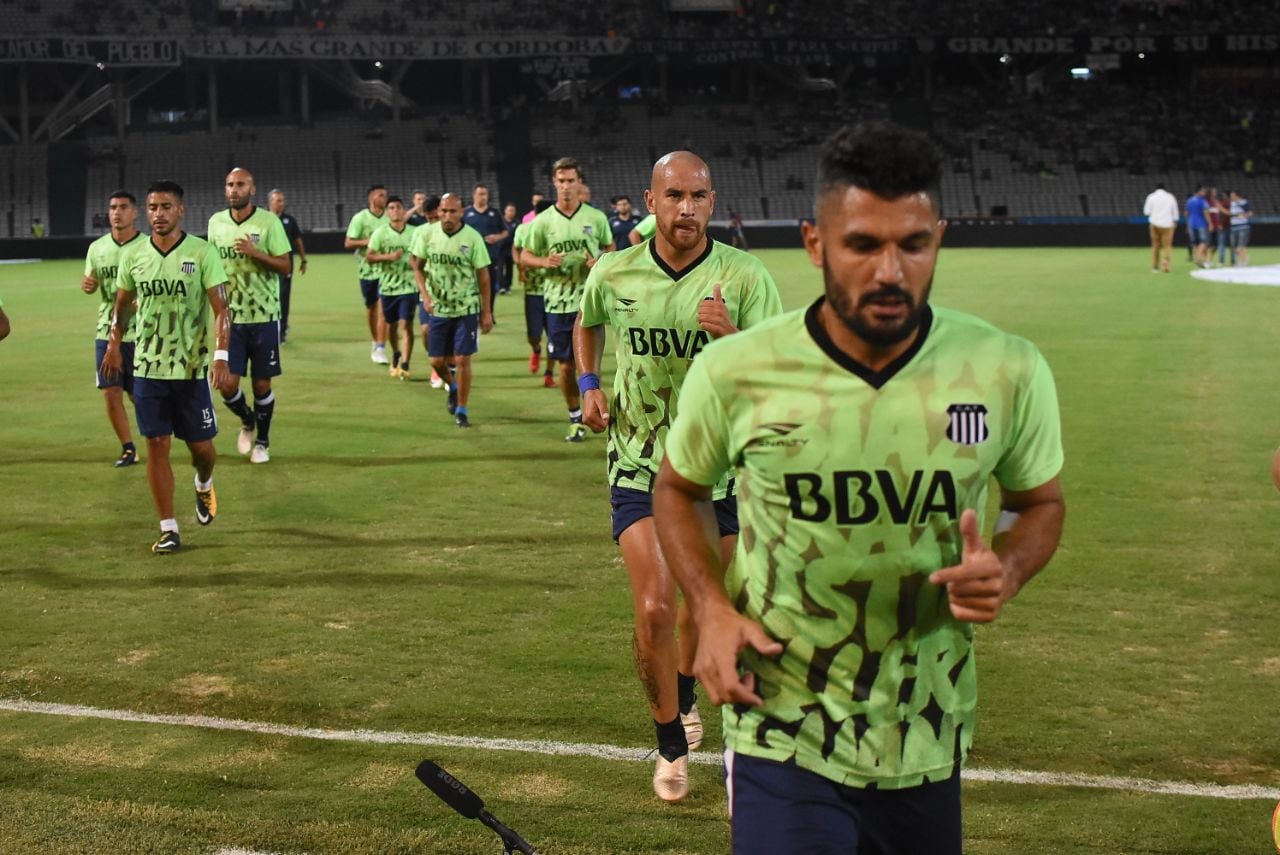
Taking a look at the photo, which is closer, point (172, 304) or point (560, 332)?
point (172, 304)

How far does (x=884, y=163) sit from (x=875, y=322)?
32 cm

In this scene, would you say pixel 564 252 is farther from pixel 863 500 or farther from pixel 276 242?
pixel 863 500

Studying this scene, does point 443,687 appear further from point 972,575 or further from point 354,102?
point 354,102

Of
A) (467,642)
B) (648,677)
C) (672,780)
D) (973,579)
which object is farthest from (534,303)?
(973,579)

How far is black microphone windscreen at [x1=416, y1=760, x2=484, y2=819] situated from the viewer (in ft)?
14.3

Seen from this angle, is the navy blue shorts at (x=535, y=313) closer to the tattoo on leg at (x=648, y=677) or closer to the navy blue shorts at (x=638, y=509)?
the navy blue shorts at (x=638, y=509)

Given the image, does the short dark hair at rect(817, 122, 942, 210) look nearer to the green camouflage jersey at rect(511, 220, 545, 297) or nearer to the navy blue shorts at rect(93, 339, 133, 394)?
the navy blue shorts at rect(93, 339, 133, 394)

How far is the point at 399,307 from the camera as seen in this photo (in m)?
19.8

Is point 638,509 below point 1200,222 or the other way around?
below

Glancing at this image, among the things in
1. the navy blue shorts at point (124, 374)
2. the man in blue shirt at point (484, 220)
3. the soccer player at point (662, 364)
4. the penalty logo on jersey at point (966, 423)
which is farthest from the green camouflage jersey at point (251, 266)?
the penalty logo on jersey at point (966, 423)

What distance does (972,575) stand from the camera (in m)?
2.86

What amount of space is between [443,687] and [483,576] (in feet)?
7.35

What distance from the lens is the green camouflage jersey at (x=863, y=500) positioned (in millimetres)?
3129

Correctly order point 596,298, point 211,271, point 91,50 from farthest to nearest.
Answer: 1. point 91,50
2. point 211,271
3. point 596,298
